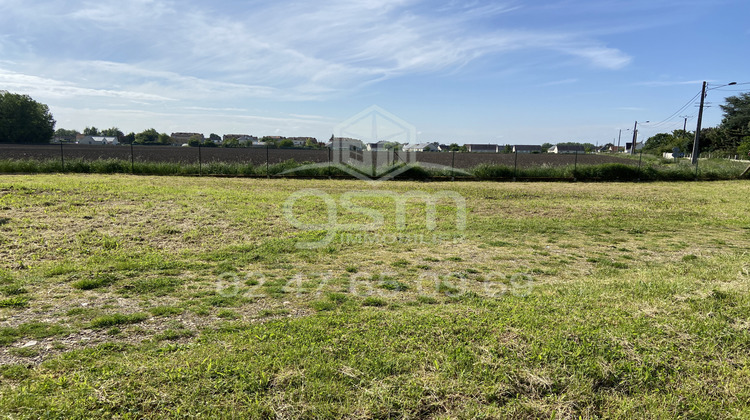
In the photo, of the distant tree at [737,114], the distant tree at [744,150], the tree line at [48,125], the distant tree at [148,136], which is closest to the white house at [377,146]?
the tree line at [48,125]

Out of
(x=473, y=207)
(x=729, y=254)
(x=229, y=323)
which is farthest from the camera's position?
(x=473, y=207)

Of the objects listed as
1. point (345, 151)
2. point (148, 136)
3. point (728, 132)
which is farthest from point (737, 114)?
point (148, 136)

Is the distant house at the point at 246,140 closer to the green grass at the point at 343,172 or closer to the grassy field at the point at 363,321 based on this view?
the green grass at the point at 343,172

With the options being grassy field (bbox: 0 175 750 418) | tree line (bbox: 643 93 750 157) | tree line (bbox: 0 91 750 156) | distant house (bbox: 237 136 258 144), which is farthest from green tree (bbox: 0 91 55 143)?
tree line (bbox: 643 93 750 157)

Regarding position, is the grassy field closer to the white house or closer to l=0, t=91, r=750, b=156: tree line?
the white house

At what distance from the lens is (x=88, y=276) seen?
487cm

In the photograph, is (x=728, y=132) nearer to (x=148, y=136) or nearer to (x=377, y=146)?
(x=377, y=146)

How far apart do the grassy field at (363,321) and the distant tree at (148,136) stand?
109 metres

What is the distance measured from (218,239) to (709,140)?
82.1m

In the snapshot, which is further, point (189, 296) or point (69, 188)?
point (69, 188)

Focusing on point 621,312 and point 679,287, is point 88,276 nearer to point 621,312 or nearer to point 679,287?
point 621,312

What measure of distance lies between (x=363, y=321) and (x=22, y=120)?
83901mm

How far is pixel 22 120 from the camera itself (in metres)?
65.2

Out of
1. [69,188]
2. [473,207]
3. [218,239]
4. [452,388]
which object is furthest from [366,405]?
[69,188]
